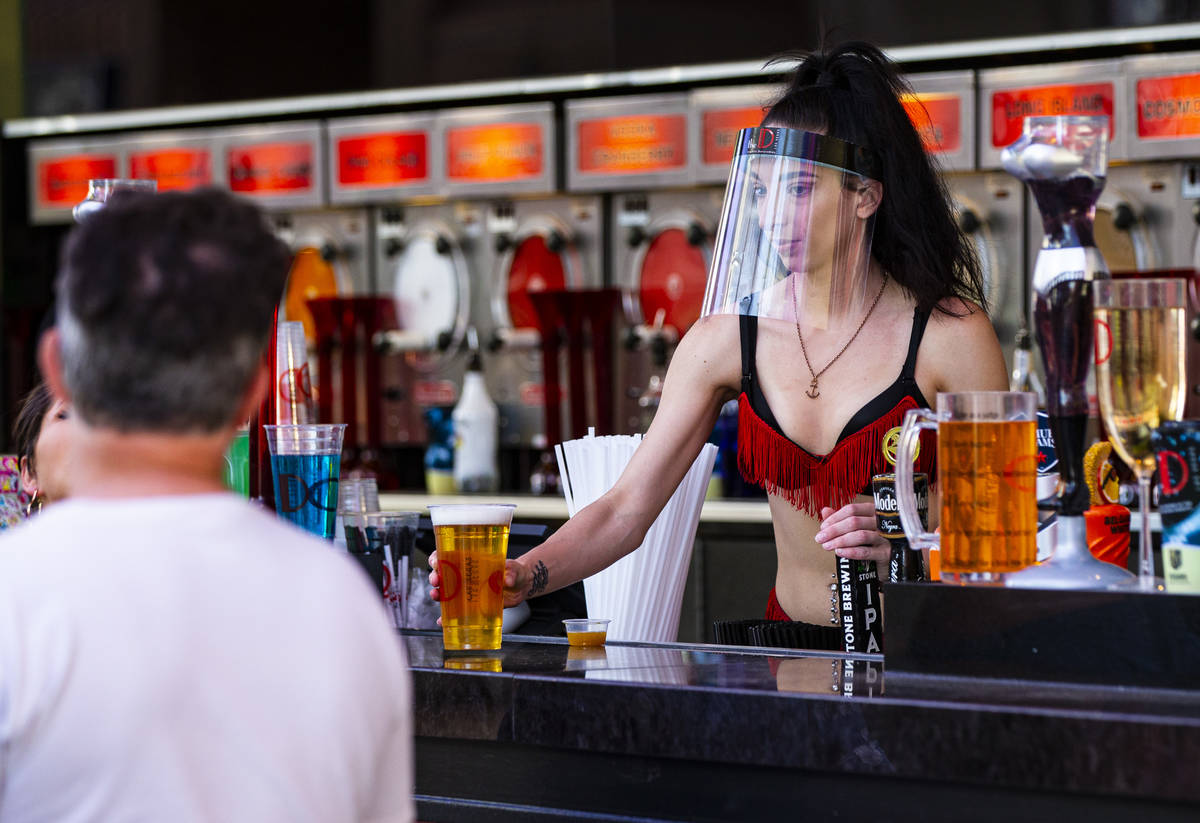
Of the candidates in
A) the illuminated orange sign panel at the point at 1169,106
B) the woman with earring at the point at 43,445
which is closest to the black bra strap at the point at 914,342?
the woman with earring at the point at 43,445

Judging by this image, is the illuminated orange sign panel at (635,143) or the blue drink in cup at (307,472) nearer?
the blue drink in cup at (307,472)

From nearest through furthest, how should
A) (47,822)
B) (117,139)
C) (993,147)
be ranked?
(47,822) → (993,147) → (117,139)

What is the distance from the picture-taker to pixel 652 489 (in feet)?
6.78

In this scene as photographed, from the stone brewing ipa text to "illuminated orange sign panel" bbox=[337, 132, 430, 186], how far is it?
3.68 m

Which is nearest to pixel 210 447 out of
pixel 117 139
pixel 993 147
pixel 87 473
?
pixel 87 473

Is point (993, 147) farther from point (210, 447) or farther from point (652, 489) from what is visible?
point (210, 447)

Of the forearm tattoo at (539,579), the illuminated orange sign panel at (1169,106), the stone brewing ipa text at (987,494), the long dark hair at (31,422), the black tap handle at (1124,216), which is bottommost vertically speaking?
the forearm tattoo at (539,579)

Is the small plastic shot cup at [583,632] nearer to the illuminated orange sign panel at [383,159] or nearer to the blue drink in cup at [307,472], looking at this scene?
the blue drink in cup at [307,472]

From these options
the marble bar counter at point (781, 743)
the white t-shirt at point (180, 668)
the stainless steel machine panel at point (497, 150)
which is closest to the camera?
the white t-shirt at point (180, 668)

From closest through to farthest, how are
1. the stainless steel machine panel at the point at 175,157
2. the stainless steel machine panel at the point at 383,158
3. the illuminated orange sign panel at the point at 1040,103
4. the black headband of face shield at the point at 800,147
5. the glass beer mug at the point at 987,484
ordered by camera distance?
the glass beer mug at the point at 987,484, the black headband of face shield at the point at 800,147, the illuminated orange sign panel at the point at 1040,103, the stainless steel machine panel at the point at 383,158, the stainless steel machine panel at the point at 175,157

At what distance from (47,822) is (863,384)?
1590 mm

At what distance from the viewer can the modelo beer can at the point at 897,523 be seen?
5.06 feet

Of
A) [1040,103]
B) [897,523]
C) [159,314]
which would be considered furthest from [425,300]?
[159,314]

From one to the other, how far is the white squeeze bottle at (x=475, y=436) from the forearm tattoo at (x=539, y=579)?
275 cm
